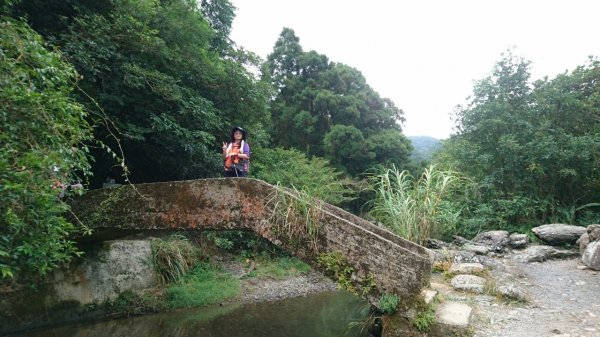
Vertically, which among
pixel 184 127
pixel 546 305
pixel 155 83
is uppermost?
pixel 155 83

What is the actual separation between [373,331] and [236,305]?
4.55 metres

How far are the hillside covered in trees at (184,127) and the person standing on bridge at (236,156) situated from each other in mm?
1744

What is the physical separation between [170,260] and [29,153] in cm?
668

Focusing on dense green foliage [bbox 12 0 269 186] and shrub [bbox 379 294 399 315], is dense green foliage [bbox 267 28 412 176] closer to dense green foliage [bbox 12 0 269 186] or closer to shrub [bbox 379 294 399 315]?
dense green foliage [bbox 12 0 269 186]

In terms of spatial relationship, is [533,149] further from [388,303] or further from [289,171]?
[388,303]


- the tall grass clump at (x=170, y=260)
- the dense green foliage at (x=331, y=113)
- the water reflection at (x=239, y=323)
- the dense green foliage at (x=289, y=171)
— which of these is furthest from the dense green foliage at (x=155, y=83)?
the dense green foliage at (x=331, y=113)

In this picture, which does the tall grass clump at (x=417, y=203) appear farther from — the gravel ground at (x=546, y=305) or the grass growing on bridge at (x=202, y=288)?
the grass growing on bridge at (x=202, y=288)

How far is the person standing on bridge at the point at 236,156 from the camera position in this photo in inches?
242

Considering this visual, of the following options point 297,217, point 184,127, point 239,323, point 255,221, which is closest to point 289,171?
point 184,127

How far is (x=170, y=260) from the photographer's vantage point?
8.95 m

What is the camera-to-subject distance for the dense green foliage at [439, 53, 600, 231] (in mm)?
11344

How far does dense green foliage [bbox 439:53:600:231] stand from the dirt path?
5939 mm

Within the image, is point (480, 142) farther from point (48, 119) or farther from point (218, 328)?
point (48, 119)

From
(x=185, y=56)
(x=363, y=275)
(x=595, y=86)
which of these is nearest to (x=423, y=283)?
(x=363, y=275)
